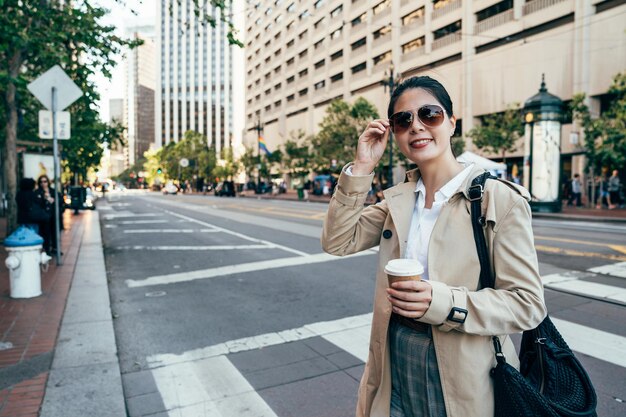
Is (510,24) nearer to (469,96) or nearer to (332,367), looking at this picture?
(469,96)

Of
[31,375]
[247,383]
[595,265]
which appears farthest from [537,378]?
[595,265]

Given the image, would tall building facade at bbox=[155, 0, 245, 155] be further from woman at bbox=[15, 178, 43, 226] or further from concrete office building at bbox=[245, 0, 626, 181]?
woman at bbox=[15, 178, 43, 226]

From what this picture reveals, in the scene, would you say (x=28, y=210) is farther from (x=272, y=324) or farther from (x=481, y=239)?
(x=481, y=239)

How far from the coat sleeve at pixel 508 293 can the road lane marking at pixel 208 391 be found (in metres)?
2.20

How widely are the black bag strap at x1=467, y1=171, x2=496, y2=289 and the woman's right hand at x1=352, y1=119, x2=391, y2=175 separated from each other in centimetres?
40

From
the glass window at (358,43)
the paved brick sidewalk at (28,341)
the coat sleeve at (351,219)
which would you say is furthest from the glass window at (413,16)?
the coat sleeve at (351,219)

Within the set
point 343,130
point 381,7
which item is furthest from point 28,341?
point 381,7

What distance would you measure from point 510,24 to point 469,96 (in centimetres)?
561

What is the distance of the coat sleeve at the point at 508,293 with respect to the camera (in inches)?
56.6

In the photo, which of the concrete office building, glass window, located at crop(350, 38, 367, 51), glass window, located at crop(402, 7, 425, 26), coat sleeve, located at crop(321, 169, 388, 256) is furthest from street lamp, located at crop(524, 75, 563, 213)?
glass window, located at crop(350, 38, 367, 51)

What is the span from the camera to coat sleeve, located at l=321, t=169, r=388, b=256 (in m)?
1.80

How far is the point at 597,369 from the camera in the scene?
3.82m

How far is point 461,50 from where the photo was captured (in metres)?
37.2

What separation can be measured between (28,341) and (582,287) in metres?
6.66
